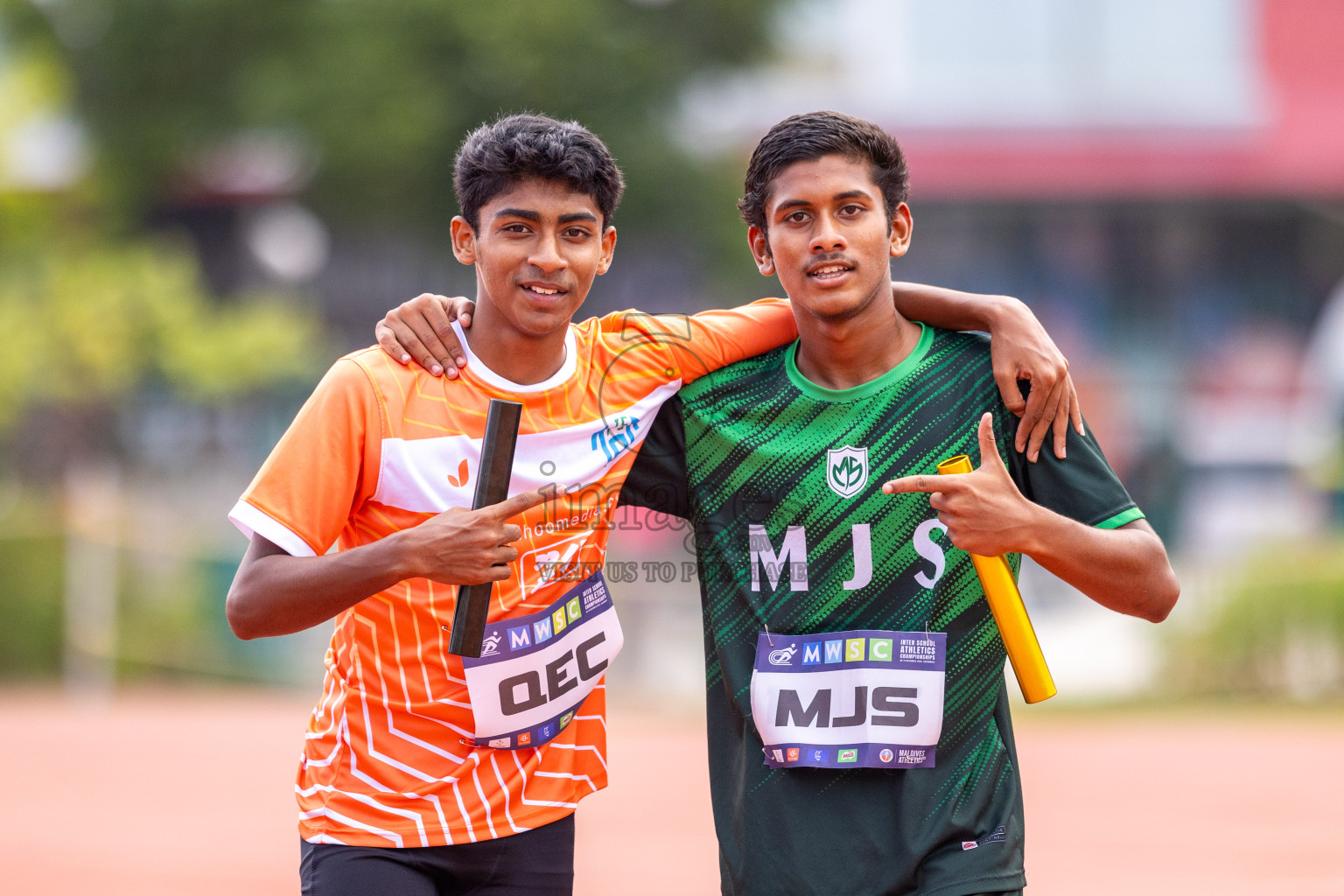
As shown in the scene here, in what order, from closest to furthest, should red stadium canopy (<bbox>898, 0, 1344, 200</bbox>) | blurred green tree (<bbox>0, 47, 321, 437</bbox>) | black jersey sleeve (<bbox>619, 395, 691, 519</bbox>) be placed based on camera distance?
black jersey sleeve (<bbox>619, 395, 691, 519</bbox>) → blurred green tree (<bbox>0, 47, 321, 437</bbox>) → red stadium canopy (<bbox>898, 0, 1344, 200</bbox>)

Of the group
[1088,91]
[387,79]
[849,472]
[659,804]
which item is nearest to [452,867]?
[849,472]

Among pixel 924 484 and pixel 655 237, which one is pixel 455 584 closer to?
pixel 924 484

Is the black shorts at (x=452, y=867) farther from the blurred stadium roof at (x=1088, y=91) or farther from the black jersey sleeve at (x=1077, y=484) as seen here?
the blurred stadium roof at (x=1088, y=91)

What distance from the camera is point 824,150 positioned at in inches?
123

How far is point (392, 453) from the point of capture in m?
2.99

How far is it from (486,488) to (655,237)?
1449 centimetres

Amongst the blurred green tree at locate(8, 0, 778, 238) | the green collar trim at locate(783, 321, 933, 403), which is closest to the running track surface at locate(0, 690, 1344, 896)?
the green collar trim at locate(783, 321, 933, 403)

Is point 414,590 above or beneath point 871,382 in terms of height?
beneath

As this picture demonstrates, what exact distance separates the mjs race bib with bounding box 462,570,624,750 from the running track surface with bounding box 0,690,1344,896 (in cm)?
404

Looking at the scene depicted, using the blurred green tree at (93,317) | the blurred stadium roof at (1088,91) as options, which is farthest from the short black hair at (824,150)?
the blurred stadium roof at (1088,91)

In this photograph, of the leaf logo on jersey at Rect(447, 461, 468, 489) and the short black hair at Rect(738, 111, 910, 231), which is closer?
the leaf logo on jersey at Rect(447, 461, 468, 489)

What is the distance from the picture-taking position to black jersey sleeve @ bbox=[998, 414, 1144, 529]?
2.92 metres

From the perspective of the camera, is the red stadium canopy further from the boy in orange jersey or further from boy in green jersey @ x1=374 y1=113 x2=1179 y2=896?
the boy in orange jersey

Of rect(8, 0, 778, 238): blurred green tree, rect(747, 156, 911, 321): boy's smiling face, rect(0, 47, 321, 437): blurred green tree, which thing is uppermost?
rect(8, 0, 778, 238): blurred green tree
